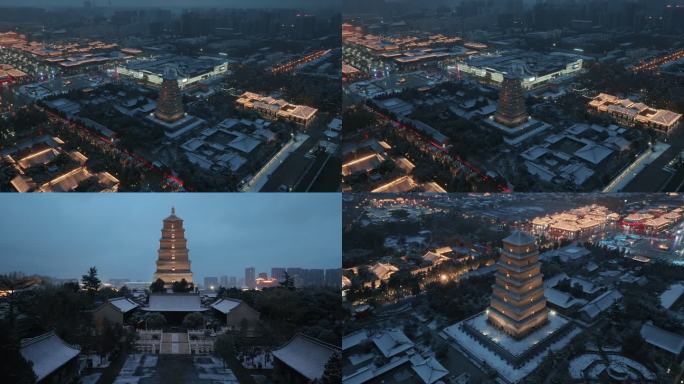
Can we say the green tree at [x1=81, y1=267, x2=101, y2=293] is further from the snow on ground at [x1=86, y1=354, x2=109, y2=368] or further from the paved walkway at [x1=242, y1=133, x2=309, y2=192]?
the paved walkway at [x1=242, y1=133, x2=309, y2=192]

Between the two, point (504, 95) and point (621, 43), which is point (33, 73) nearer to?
point (504, 95)

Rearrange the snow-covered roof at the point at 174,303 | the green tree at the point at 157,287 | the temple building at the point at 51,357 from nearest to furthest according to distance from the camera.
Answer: the temple building at the point at 51,357 < the snow-covered roof at the point at 174,303 < the green tree at the point at 157,287

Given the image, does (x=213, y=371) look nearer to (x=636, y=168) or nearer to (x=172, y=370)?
(x=172, y=370)

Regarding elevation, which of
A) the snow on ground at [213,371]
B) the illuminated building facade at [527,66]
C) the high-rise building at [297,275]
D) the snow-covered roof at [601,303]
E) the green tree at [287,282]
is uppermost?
the illuminated building facade at [527,66]

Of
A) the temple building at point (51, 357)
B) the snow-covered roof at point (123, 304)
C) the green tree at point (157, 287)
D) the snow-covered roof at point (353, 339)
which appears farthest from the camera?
the green tree at point (157, 287)

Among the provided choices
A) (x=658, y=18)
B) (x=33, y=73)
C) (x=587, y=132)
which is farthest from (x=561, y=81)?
(x=33, y=73)

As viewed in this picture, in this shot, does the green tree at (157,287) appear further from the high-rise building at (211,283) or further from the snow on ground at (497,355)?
the snow on ground at (497,355)

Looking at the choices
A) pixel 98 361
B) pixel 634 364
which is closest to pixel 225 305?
pixel 98 361

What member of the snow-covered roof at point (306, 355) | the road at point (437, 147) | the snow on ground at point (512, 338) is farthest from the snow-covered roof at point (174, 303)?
the snow on ground at point (512, 338)
